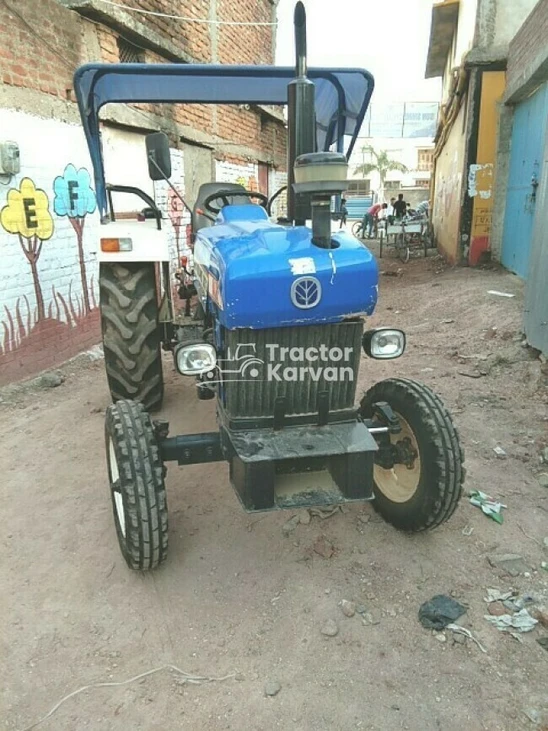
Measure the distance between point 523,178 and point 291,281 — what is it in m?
7.56

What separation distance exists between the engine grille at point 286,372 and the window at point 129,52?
5.54 m

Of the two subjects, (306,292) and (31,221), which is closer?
(306,292)

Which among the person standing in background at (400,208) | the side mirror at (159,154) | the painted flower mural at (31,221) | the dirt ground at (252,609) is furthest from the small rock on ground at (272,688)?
the person standing in background at (400,208)

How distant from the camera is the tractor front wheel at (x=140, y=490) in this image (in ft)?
7.73

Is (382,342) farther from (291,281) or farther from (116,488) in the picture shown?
(116,488)

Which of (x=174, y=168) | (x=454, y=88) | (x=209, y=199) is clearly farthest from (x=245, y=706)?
(x=454, y=88)

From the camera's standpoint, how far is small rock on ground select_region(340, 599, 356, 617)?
2.39 metres

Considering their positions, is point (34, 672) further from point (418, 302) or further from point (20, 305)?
point (418, 302)

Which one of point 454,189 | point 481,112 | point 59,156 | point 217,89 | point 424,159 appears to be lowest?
point 454,189

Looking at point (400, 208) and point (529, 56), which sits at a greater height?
point (529, 56)

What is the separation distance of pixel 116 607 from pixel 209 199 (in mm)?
2609

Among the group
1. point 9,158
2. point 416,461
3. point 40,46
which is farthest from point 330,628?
point 40,46

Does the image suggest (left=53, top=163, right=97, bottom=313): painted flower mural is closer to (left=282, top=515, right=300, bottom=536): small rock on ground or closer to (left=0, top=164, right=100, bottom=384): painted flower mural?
(left=0, top=164, right=100, bottom=384): painted flower mural

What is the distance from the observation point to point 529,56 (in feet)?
24.8
